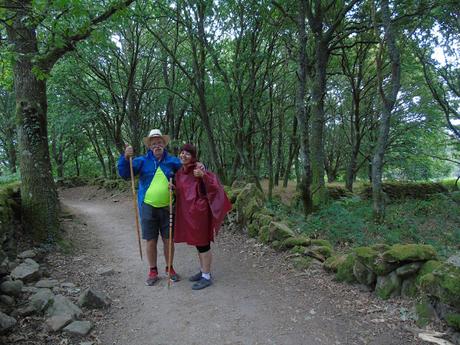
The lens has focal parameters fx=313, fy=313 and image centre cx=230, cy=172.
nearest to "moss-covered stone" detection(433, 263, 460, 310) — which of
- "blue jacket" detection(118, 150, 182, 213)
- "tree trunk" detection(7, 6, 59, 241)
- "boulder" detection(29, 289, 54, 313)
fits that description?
"blue jacket" detection(118, 150, 182, 213)

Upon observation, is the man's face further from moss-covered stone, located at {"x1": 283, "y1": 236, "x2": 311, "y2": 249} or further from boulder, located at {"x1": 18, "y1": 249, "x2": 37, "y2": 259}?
boulder, located at {"x1": 18, "y1": 249, "x2": 37, "y2": 259}

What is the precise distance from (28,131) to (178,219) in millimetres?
3575

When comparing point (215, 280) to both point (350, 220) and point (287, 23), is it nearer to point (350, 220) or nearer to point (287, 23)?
point (350, 220)

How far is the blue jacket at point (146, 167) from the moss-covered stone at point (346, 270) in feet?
8.51

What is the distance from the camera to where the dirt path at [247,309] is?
313cm

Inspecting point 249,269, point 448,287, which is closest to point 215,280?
point 249,269

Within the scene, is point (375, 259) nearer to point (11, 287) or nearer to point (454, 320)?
point (454, 320)

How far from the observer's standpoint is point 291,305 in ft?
12.2

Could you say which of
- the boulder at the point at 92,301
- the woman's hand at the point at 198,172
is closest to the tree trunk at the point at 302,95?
the woman's hand at the point at 198,172

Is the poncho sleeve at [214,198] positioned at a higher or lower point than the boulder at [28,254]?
higher

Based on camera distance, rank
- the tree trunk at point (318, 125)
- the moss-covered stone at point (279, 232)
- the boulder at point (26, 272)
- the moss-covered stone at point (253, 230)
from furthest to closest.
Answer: the tree trunk at point (318, 125) < the moss-covered stone at point (253, 230) < the moss-covered stone at point (279, 232) < the boulder at point (26, 272)

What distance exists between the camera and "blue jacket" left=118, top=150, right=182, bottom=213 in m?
4.37

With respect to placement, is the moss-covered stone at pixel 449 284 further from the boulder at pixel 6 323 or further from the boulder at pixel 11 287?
the boulder at pixel 11 287

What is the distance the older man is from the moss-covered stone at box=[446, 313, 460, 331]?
3188 millimetres
